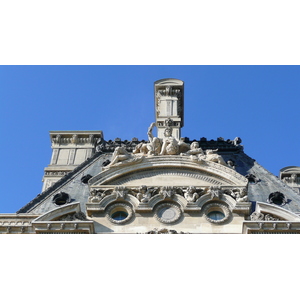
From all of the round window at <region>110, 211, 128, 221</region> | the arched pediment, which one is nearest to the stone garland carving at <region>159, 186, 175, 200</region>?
the arched pediment

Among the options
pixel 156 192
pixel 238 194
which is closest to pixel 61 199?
pixel 156 192

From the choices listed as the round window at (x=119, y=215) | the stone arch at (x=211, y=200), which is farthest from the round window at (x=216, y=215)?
the round window at (x=119, y=215)

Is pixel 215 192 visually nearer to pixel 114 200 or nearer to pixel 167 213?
pixel 167 213

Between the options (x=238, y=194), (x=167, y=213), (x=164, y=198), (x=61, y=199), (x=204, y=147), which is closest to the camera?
(x=167, y=213)

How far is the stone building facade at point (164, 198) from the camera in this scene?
1153 inches

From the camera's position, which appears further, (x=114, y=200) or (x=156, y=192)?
(x=156, y=192)

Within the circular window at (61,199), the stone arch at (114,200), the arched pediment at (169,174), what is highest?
the arched pediment at (169,174)

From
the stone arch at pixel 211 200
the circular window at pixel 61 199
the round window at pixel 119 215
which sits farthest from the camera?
the circular window at pixel 61 199

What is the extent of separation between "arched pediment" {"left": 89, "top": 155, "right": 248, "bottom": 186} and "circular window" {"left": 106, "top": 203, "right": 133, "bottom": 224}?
3.72 ft

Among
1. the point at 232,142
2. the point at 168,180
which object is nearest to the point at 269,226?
the point at 168,180

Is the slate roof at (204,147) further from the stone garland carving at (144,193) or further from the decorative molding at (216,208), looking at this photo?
the stone garland carving at (144,193)

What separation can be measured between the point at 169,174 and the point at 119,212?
241cm

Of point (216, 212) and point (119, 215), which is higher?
point (216, 212)

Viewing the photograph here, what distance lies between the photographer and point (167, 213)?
98.0 ft
